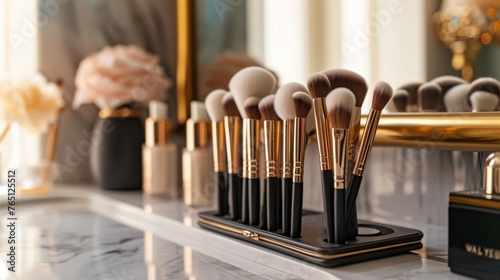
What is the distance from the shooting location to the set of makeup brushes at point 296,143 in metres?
0.50

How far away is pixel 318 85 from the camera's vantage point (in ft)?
1.63

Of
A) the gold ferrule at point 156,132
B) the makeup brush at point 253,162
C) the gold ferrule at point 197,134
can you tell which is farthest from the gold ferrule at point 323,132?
the gold ferrule at point 156,132

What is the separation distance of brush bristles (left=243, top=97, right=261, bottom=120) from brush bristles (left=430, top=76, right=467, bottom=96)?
22cm

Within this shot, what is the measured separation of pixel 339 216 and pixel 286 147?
0.09 m

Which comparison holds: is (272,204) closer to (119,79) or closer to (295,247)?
(295,247)

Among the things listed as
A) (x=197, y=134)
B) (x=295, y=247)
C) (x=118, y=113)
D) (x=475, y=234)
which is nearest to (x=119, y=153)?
(x=118, y=113)

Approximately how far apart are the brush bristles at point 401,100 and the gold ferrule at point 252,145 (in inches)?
7.2

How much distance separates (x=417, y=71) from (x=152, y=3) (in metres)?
0.75

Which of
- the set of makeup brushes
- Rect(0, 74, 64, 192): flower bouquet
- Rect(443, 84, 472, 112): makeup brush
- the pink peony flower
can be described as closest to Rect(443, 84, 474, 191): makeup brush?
Rect(443, 84, 472, 112): makeup brush

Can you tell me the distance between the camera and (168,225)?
2.40 ft

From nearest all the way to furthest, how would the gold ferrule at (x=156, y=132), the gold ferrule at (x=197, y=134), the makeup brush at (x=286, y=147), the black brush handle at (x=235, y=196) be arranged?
the makeup brush at (x=286, y=147)
the black brush handle at (x=235, y=196)
the gold ferrule at (x=197, y=134)
the gold ferrule at (x=156, y=132)

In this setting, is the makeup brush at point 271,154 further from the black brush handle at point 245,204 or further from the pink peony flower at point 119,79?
the pink peony flower at point 119,79

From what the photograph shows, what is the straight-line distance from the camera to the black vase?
106 cm

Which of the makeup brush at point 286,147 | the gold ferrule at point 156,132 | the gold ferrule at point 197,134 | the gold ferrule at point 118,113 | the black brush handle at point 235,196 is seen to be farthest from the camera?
the gold ferrule at point 118,113
